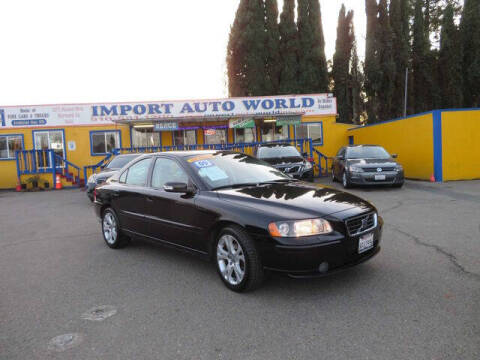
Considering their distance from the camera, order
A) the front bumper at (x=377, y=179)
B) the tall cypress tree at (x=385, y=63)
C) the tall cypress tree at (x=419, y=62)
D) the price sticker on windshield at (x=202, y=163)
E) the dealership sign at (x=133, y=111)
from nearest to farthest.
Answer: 1. the price sticker on windshield at (x=202, y=163)
2. the front bumper at (x=377, y=179)
3. the dealership sign at (x=133, y=111)
4. the tall cypress tree at (x=385, y=63)
5. the tall cypress tree at (x=419, y=62)

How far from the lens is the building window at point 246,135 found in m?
21.5

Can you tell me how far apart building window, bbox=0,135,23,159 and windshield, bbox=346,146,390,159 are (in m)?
18.2

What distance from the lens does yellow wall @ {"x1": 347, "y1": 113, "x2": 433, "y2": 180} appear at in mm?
12945

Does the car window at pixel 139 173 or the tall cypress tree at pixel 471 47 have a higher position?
the tall cypress tree at pixel 471 47

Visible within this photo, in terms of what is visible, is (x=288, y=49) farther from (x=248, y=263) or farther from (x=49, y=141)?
(x=248, y=263)

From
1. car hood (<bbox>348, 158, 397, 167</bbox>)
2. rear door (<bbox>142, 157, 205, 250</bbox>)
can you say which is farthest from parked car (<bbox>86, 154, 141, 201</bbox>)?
car hood (<bbox>348, 158, 397, 167</bbox>)

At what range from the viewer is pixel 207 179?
413cm

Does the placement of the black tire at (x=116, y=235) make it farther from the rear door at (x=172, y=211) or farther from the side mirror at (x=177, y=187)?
the side mirror at (x=177, y=187)

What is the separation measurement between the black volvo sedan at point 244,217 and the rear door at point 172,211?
11mm

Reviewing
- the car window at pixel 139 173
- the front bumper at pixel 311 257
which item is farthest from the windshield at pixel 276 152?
the front bumper at pixel 311 257

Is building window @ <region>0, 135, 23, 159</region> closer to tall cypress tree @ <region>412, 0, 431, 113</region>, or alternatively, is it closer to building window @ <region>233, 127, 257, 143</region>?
building window @ <region>233, 127, 257, 143</region>

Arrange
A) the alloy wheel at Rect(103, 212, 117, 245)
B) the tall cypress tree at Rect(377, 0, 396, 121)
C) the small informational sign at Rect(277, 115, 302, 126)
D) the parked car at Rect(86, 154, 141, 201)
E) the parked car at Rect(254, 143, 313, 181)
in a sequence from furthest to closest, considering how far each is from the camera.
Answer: the tall cypress tree at Rect(377, 0, 396, 121) → the small informational sign at Rect(277, 115, 302, 126) → the parked car at Rect(254, 143, 313, 181) → the parked car at Rect(86, 154, 141, 201) → the alloy wheel at Rect(103, 212, 117, 245)

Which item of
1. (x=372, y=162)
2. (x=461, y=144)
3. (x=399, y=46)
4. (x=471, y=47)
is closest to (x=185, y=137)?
(x=372, y=162)

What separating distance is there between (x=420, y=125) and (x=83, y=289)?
13.2 m
